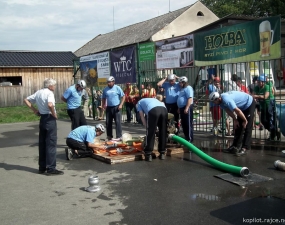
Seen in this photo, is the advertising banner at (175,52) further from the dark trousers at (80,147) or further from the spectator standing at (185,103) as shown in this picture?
the dark trousers at (80,147)

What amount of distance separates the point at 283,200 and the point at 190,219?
1.52 m

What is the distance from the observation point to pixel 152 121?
7883mm

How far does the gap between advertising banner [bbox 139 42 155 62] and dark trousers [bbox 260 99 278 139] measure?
194 inches

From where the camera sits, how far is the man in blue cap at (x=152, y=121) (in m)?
7.88

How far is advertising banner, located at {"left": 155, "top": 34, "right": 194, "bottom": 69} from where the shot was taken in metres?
11.5

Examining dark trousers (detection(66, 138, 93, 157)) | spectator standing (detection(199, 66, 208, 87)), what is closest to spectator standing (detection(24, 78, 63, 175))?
dark trousers (detection(66, 138, 93, 157))

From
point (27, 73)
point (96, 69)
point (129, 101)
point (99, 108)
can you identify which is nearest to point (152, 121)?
point (129, 101)

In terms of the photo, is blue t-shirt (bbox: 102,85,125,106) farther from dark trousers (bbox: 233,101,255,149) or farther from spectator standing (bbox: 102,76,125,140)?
dark trousers (bbox: 233,101,255,149)

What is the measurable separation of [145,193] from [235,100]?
351 centimetres

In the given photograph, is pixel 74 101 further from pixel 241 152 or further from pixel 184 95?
pixel 241 152

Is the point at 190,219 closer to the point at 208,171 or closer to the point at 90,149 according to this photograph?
the point at 208,171

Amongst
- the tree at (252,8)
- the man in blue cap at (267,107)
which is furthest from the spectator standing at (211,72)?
the tree at (252,8)

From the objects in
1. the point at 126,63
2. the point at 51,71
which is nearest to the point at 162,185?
the point at 126,63

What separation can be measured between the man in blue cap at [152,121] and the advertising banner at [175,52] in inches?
155
